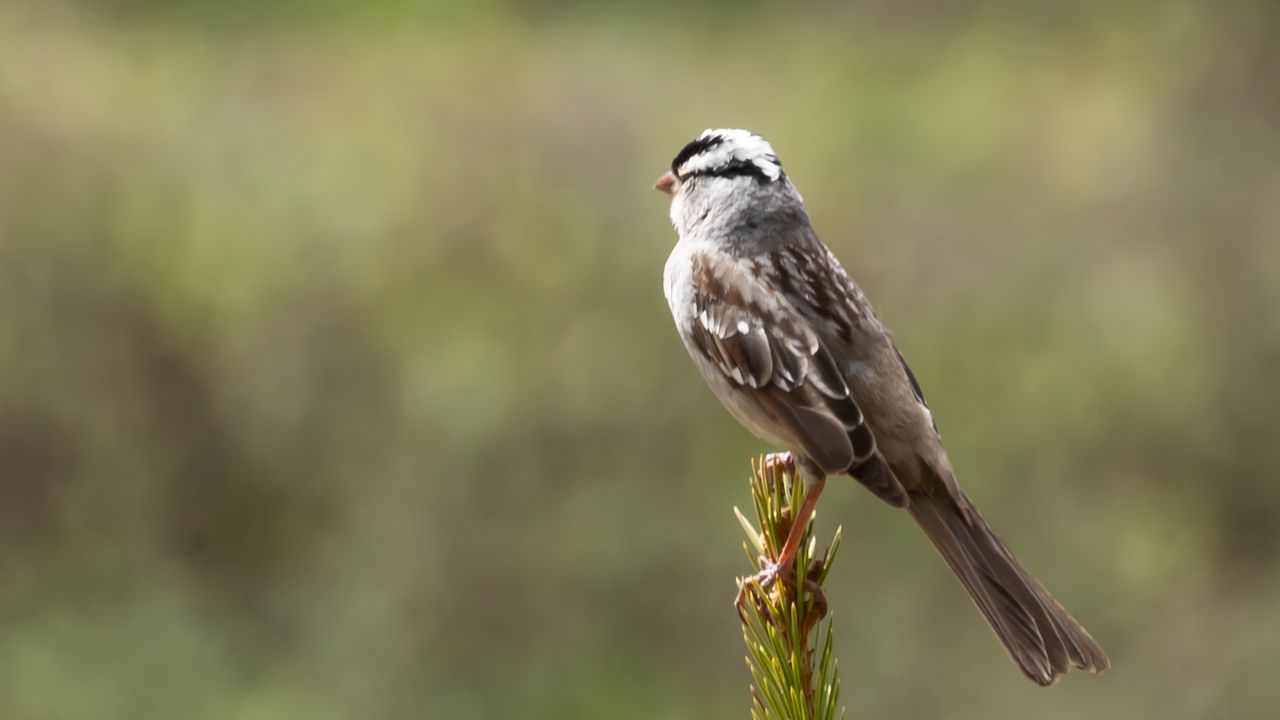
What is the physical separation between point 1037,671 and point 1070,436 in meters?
4.35

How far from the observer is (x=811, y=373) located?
380cm

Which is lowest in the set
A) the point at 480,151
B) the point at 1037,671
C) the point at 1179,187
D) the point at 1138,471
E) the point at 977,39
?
the point at 1037,671

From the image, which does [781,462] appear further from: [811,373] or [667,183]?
[667,183]

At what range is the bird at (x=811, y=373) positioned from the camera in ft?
11.6

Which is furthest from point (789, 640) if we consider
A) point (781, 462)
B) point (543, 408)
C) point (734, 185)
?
point (543, 408)

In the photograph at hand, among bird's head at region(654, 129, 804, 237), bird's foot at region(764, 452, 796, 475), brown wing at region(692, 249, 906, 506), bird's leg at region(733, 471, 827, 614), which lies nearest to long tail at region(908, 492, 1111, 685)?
brown wing at region(692, 249, 906, 506)

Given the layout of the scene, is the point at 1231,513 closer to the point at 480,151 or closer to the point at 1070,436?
the point at 1070,436

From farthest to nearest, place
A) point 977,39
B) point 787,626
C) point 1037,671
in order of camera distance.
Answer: point 977,39 → point 1037,671 → point 787,626

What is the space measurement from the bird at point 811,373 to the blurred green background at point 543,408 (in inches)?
113

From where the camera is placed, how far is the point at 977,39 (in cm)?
1073

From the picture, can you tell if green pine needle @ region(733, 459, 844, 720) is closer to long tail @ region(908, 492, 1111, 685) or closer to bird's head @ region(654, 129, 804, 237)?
long tail @ region(908, 492, 1111, 685)

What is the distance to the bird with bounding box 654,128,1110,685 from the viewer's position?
11.6ft

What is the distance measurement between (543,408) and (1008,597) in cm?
414

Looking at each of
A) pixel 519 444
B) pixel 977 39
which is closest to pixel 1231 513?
pixel 519 444
